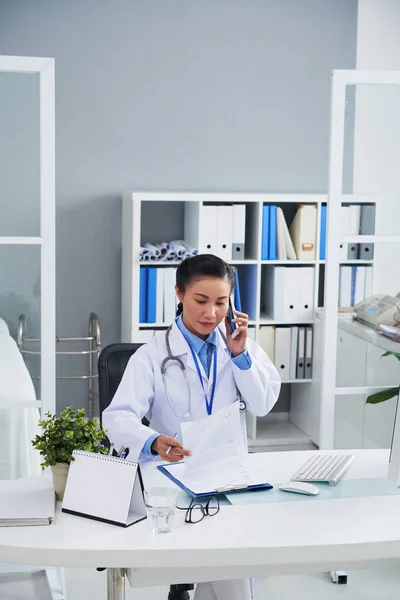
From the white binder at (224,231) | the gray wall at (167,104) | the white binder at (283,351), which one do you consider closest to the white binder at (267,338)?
the white binder at (283,351)

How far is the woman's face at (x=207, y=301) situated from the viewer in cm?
239

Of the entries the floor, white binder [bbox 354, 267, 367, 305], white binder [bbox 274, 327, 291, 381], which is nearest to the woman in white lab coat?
the floor

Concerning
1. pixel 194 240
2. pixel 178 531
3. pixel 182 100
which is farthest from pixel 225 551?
pixel 182 100

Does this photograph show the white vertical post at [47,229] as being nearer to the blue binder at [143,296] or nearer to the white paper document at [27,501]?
the white paper document at [27,501]

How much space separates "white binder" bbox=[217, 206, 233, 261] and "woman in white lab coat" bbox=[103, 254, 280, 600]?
7.56 feet

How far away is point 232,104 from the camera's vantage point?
16.6ft

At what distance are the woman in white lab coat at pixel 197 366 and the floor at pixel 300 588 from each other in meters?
0.94

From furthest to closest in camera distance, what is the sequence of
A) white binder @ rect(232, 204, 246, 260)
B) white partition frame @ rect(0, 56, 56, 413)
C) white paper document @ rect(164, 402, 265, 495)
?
white binder @ rect(232, 204, 246, 260) → white partition frame @ rect(0, 56, 56, 413) → white paper document @ rect(164, 402, 265, 495)

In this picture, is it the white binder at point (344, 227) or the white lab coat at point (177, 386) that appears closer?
the white lab coat at point (177, 386)

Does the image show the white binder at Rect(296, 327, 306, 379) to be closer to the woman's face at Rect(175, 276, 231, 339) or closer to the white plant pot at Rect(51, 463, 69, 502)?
the woman's face at Rect(175, 276, 231, 339)

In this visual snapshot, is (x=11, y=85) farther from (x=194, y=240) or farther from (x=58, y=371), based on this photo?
(x=58, y=371)

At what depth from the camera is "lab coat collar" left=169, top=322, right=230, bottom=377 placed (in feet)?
7.98

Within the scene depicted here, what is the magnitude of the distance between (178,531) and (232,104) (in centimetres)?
367

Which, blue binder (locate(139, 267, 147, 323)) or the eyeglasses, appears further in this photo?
blue binder (locate(139, 267, 147, 323))
